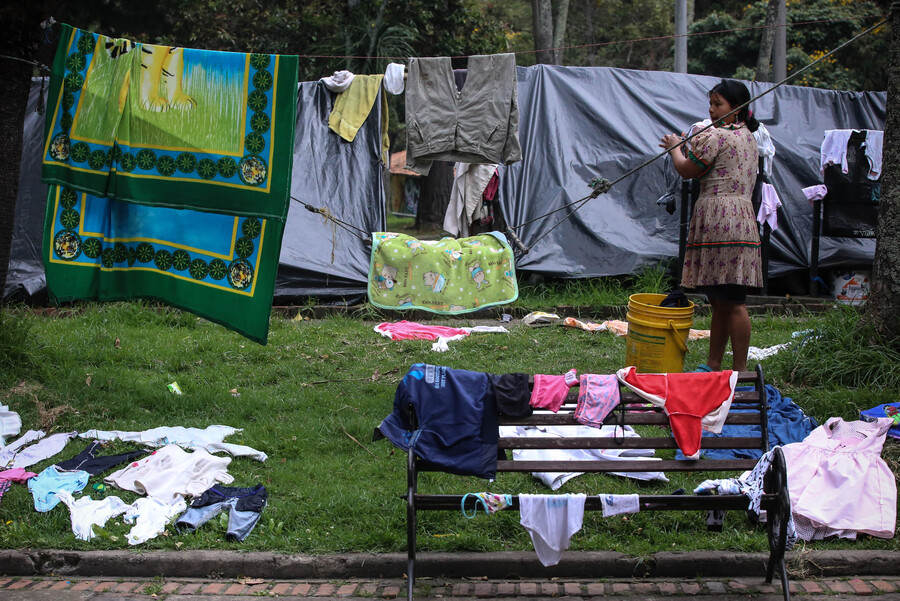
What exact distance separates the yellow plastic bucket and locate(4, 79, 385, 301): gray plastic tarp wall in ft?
13.4

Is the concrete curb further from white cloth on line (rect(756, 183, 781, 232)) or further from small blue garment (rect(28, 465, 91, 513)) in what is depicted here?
white cloth on line (rect(756, 183, 781, 232))

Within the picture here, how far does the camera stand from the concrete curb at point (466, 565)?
3668 millimetres

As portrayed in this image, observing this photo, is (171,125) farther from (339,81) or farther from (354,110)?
(354,110)

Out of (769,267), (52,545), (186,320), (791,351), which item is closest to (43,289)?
(186,320)

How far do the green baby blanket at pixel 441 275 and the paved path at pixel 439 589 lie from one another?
2851 mm

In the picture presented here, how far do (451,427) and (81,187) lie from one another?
10.1ft

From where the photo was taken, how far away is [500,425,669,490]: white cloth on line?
167 inches

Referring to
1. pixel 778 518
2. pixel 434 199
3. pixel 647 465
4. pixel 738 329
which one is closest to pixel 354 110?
pixel 738 329

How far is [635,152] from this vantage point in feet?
31.0

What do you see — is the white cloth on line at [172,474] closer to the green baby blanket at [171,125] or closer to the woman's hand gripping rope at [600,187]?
the green baby blanket at [171,125]

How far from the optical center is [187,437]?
4891 millimetres

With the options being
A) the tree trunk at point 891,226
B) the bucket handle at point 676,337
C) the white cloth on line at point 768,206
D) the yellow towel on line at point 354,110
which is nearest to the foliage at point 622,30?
the white cloth on line at point 768,206

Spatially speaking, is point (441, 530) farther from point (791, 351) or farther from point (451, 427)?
point (791, 351)

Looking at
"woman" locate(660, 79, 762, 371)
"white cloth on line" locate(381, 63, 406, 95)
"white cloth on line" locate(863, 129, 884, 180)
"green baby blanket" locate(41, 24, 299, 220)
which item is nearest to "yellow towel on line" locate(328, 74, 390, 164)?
"white cloth on line" locate(381, 63, 406, 95)
